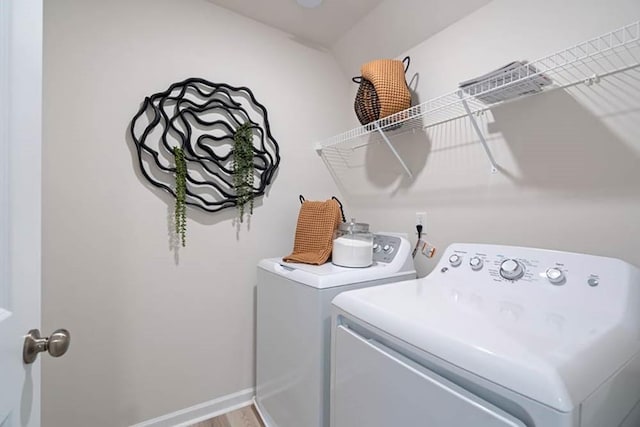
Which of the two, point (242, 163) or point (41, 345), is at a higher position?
point (242, 163)

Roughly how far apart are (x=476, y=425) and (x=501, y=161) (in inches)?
42.7

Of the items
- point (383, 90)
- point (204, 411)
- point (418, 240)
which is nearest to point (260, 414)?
point (204, 411)

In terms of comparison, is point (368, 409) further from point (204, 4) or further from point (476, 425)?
point (204, 4)

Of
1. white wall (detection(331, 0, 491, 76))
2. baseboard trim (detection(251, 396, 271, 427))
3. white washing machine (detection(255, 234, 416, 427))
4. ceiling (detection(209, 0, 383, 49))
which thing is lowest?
baseboard trim (detection(251, 396, 271, 427))

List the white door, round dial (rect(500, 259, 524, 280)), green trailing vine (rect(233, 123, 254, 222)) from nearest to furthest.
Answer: the white door, round dial (rect(500, 259, 524, 280)), green trailing vine (rect(233, 123, 254, 222))

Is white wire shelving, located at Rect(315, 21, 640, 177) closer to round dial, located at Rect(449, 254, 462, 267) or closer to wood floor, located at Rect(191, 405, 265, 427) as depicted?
round dial, located at Rect(449, 254, 462, 267)

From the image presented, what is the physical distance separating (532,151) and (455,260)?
1.78 ft

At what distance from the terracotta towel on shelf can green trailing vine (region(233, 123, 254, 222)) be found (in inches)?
14.3

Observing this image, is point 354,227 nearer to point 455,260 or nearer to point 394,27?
point 455,260

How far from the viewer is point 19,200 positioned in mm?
568

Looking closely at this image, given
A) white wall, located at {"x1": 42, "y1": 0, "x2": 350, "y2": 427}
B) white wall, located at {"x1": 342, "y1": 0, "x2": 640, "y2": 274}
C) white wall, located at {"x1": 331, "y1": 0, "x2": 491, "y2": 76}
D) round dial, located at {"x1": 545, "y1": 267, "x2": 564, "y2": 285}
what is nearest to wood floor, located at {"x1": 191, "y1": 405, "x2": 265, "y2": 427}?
white wall, located at {"x1": 42, "y1": 0, "x2": 350, "y2": 427}

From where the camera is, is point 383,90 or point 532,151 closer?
point 532,151

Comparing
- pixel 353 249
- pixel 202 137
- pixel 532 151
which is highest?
pixel 202 137

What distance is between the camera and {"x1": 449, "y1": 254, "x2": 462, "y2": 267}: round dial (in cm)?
123
